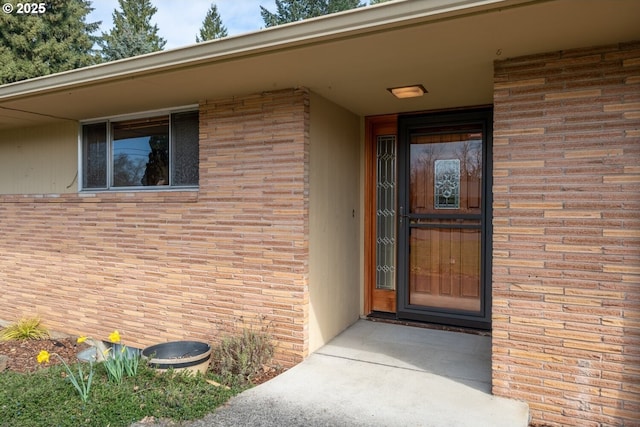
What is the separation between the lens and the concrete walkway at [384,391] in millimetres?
2869

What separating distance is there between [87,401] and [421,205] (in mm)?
3735

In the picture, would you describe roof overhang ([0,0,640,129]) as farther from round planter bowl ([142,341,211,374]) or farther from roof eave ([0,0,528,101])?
round planter bowl ([142,341,211,374])

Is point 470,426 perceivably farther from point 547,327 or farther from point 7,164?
point 7,164

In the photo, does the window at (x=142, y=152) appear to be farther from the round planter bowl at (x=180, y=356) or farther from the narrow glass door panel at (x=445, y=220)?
the narrow glass door panel at (x=445, y=220)

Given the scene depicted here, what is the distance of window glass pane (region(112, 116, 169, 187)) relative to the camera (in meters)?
4.95

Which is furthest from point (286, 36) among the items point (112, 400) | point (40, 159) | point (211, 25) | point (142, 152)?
point (211, 25)

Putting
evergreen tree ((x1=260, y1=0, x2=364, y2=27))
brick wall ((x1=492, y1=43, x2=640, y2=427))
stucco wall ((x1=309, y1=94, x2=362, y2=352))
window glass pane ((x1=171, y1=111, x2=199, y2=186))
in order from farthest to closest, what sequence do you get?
evergreen tree ((x1=260, y1=0, x2=364, y2=27)) < window glass pane ((x1=171, y1=111, x2=199, y2=186)) < stucco wall ((x1=309, y1=94, x2=362, y2=352)) < brick wall ((x1=492, y1=43, x2=640, y2=427))

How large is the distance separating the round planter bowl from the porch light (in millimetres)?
2963

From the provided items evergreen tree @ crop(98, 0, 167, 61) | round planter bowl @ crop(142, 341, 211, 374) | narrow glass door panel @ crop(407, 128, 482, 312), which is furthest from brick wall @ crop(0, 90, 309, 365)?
evergreen tree @ crop(98, 0, 167, 61)

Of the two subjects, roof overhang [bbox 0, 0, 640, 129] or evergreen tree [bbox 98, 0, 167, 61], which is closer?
roof overhang [bbox 0, 0, 640, 129]

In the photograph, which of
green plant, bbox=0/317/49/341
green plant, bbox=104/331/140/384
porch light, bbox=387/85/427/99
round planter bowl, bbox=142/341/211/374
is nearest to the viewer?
green plant, bbox=104/331/140/384

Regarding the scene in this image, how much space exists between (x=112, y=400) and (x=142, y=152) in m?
2.99

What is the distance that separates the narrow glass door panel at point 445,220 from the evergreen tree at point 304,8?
17.3 m

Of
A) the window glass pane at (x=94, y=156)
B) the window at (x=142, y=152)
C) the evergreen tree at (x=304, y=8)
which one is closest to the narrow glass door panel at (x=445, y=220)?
the window at (x=142, y=152)
